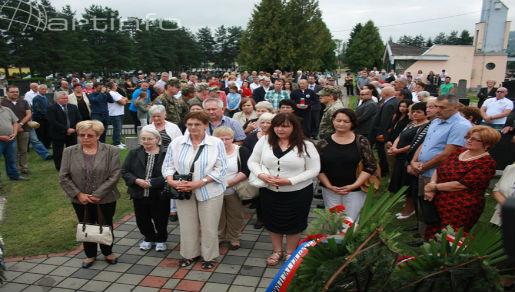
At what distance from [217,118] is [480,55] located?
4024cm

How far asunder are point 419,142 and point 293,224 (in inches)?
87.2

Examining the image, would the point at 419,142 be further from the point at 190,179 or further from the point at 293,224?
the point at 190,179

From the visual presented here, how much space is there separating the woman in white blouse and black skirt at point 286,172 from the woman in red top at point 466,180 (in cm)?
137

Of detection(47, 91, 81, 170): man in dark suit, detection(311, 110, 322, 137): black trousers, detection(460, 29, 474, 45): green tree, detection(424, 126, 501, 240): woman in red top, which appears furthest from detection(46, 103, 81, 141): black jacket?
detection(460, 29, 474, 45): green tree

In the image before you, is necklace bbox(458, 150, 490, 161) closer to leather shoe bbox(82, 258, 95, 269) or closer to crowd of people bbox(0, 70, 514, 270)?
crowd of people bbox(0, 70, 514, 270)

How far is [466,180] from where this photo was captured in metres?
3.98

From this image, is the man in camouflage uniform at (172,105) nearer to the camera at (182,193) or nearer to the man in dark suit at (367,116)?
the camera at (182,193)

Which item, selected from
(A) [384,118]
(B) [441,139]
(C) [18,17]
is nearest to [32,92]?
(A) [384,118]

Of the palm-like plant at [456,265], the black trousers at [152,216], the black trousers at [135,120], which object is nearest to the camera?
the palm-like plant at [456,265]

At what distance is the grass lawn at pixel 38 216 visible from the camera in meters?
5.21

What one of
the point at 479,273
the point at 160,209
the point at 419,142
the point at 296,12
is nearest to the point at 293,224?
the point at 160,209

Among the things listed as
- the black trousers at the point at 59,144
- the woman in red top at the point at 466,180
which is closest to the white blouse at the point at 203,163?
the woman in red top at the point at 466,180

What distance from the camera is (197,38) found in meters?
83.2

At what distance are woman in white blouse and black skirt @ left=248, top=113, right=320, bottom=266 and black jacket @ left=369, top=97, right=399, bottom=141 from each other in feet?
10.6
